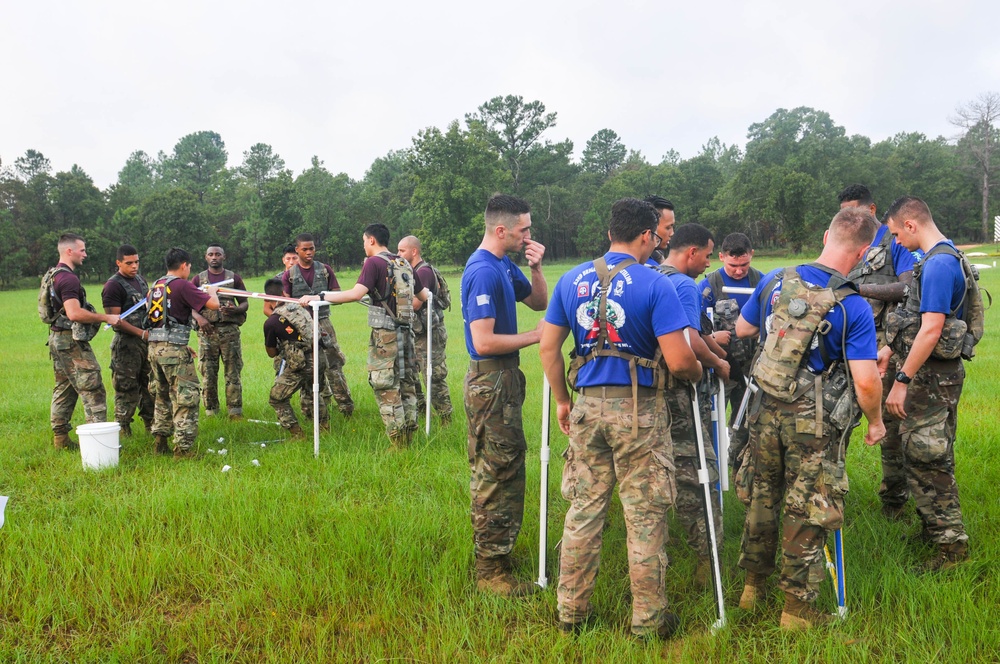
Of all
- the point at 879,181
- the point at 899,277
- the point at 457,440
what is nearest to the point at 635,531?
the point at 899,277

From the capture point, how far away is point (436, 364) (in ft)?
30.2

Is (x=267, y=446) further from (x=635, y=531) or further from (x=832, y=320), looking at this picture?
(x=832, y=320)

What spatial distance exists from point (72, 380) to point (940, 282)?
913 cm

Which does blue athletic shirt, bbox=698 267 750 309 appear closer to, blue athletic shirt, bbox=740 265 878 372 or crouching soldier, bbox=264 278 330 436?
blue athletic shirt, bbox=740 265 878 372

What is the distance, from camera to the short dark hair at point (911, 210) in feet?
15.2

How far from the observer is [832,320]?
144 inches

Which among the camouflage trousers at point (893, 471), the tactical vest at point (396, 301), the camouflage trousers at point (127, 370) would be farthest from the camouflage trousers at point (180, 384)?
the camouflage trousers at point (893, 471)

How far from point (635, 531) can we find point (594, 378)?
0.91 meters

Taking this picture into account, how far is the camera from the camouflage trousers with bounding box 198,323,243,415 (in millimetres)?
9570

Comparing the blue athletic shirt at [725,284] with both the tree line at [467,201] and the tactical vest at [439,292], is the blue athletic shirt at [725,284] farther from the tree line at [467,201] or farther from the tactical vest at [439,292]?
the tree line at [467,201]

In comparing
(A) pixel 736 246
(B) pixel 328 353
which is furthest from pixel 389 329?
(A) pixel 736 246

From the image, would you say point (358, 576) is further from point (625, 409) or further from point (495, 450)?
point (625, 409)

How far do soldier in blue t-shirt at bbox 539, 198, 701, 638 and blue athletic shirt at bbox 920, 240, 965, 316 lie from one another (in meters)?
1.96

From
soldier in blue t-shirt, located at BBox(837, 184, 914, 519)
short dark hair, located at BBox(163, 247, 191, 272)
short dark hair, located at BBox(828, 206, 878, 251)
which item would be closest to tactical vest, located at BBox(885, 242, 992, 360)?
soldier in blue t-shirt, located at BBox(837, 184, 914, 519)
